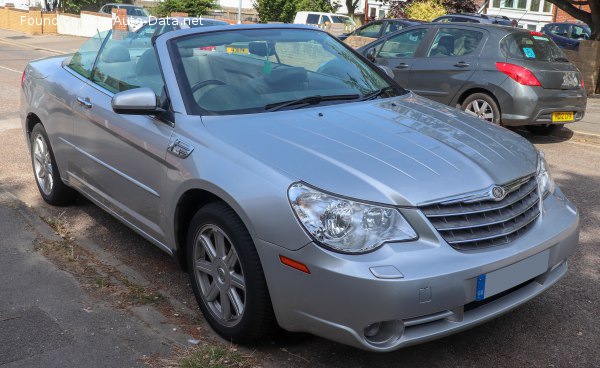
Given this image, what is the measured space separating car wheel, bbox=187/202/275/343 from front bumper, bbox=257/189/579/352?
0.10 meters

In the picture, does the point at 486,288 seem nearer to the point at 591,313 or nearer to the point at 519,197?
the point at 519,197

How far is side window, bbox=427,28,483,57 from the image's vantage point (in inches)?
377

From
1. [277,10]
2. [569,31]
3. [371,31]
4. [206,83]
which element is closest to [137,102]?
[206,83]

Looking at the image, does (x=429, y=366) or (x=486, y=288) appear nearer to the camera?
(x=486, y=288)

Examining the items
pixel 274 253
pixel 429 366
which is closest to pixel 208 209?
pixel 274 253

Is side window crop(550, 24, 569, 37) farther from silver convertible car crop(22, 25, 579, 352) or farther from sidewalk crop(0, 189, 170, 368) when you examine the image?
sidewalk crop(0, 189, 170, 368)

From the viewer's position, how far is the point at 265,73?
14.2ft

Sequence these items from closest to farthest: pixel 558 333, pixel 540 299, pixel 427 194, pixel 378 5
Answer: pixel 427 194, pixel 558 333, pixel 540 299, pixel 378 5

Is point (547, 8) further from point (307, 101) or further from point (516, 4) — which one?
point (307, 101)

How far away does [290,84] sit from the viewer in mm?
4301

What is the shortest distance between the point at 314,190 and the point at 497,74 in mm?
6733

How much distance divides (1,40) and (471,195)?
3203cm

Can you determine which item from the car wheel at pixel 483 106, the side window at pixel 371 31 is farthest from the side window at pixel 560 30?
the car wheel at pixel 483 106

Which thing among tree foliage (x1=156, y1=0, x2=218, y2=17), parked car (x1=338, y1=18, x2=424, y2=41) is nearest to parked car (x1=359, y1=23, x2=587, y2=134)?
parked car (x1=338, y1=18, x2=424, y2=41)
